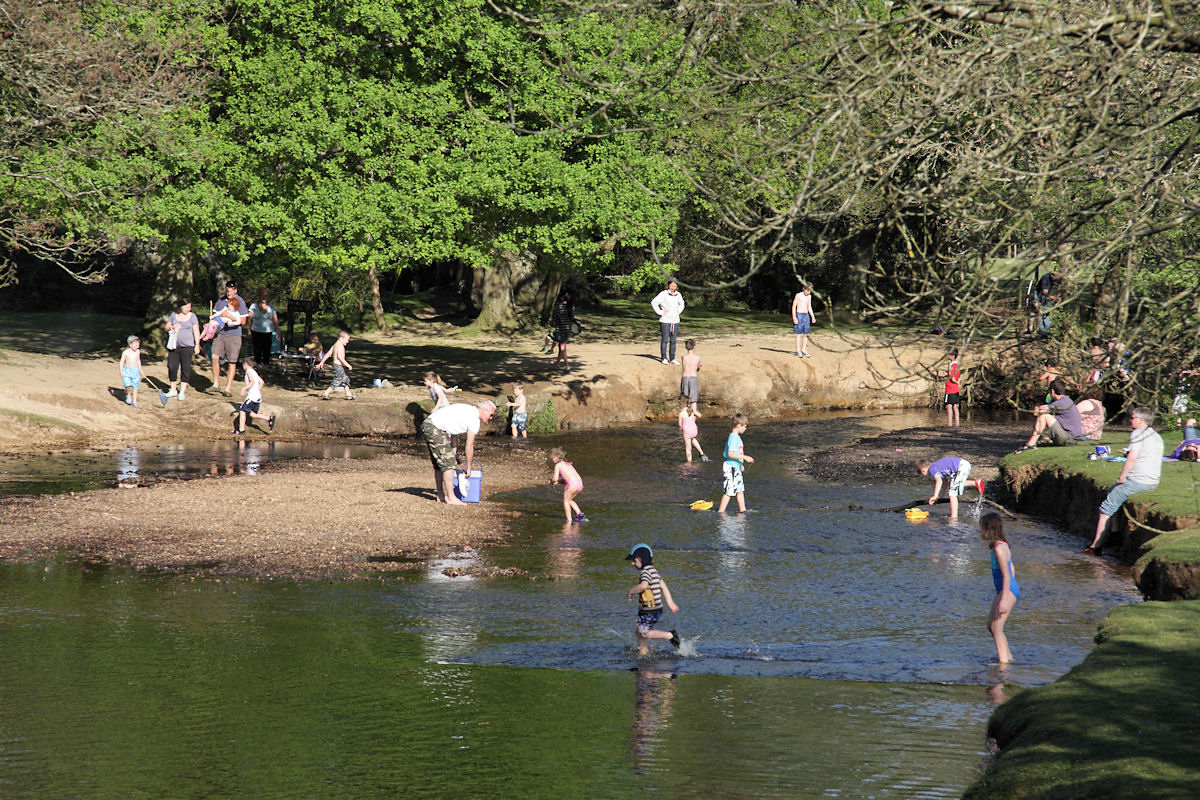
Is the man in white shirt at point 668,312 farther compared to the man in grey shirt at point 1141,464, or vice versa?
the man in white shirt at point 668,312

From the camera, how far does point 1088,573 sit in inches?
598

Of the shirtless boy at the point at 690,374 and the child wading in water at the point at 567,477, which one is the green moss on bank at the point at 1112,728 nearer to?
the child wading in water at the point at 567,477

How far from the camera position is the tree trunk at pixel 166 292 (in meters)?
28.9

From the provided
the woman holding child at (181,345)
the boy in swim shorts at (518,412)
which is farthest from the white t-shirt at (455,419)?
the woman holding child at (181,345)

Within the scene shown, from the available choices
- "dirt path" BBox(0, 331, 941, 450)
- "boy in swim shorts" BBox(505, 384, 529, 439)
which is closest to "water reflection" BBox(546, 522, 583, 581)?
"dirt path" BBox(0, 331, 941, 450)

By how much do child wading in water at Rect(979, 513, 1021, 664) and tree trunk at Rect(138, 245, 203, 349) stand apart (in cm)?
2224

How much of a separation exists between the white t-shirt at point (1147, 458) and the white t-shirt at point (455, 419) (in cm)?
940

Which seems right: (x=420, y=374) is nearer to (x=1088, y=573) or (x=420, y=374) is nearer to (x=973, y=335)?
(x=1088, y=573)

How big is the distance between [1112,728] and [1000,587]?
391 centimetres

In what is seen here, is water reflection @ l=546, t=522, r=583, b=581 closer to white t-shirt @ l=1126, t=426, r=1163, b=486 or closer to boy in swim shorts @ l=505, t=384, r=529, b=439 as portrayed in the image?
white t-shirt @ l=1126, t=426, r=1163, b=486

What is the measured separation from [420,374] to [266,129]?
8122 millimetres

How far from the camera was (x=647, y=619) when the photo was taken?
11766 mm

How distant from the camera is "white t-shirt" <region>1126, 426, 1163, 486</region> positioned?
15.2 meters

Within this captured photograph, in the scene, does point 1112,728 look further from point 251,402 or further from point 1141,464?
point 251,402
